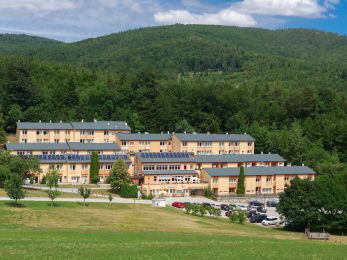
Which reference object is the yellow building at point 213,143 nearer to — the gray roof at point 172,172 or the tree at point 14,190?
the gray roof at point 172,172

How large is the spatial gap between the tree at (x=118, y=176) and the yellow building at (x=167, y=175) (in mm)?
3389

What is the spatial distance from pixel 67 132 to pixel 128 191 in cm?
2374

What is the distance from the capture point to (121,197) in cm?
6359

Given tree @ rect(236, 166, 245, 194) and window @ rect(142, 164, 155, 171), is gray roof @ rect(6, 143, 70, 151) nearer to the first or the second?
window @ rect(142, 164, 155, 171)

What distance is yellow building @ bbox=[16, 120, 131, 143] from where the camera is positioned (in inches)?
3226

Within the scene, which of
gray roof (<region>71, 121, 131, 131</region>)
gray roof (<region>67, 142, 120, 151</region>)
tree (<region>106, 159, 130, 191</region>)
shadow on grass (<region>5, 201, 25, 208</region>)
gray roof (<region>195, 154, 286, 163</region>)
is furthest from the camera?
gray roof (<region>71, 121, 131, 131</region>)

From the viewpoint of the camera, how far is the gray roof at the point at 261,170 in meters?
73.0

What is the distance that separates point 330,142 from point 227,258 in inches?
2665

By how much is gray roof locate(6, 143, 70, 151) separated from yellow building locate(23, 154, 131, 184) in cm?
419

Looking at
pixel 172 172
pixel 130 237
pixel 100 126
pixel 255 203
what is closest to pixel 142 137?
pixel 100 126

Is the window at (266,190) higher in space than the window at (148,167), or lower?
lower

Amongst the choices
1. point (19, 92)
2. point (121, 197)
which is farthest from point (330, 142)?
point (19, 92)

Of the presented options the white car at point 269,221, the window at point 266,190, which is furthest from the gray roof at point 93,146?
the white car at point 269,221

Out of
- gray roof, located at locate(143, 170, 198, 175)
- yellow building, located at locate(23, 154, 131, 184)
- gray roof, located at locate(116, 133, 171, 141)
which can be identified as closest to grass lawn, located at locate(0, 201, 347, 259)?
gray roof, located at locate(143, 170, 198, 175)
